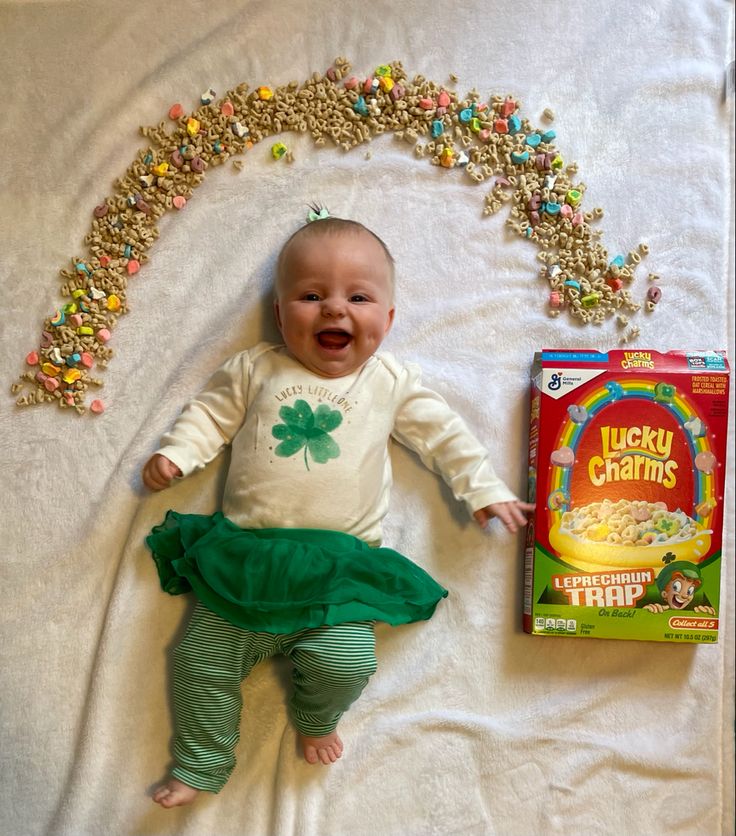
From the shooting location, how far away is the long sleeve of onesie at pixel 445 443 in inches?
47.5

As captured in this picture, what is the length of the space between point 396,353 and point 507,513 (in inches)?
12.2

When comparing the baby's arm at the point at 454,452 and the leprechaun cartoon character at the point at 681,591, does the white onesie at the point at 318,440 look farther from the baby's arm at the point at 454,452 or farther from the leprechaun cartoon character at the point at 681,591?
the leprechaun cartoon character at the point at 681,591

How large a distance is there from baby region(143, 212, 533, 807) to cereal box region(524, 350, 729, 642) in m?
0.09

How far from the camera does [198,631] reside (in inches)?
45.2

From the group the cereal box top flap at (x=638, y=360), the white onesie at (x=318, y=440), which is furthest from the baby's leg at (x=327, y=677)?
the cereal box top flap at (x=638, y=360)

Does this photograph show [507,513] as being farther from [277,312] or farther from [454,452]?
[277,312]

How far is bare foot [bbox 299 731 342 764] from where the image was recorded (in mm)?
1164

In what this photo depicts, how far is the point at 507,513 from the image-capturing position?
119 centimetres

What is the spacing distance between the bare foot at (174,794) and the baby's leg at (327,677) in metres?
0.17

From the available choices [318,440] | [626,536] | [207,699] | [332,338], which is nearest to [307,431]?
[318,440]

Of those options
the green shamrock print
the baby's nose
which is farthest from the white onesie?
the baby's nose

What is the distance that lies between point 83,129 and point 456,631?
101 centimetres

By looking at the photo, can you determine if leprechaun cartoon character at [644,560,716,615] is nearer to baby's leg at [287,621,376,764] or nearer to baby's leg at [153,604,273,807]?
baby's leg at [287,621,376,764]

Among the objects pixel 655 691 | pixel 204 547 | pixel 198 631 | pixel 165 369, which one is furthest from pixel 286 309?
pixel 655 691
